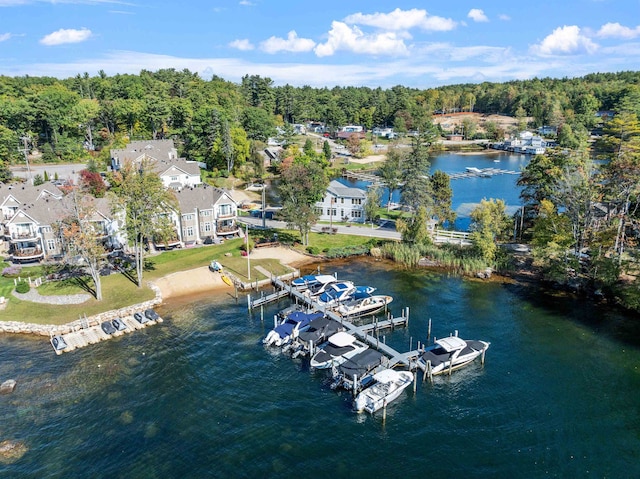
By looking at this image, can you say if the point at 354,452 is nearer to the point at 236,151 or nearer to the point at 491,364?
the point at 491,364

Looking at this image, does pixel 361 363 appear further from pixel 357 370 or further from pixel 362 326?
pixel 362 326

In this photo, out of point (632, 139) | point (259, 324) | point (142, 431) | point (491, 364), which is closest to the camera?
point (142, 431)

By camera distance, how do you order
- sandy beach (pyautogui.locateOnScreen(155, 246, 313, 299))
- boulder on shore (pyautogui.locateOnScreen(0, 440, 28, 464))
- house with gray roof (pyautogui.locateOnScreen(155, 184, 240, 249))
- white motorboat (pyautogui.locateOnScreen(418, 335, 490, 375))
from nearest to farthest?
1. boulder on shore (pyautogui.locateOnScreen(0, 440, 28, 464))
2. white motorboat (pyautogui.locateOnScreen(418, 335, 490, 375))
3. sandy beach (pyautogui.locateOnScreen(155, 246, 313, 299))
4. house with gray roof (pyautogui.locateOnScreen(155, 184, 240, 249))

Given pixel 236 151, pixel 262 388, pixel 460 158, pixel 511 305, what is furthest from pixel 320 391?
pixel 460 158

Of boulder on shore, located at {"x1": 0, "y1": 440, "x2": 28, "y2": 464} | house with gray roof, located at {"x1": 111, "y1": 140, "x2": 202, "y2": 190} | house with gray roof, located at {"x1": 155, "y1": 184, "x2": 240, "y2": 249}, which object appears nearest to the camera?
boulder on shore, located at {"x1": 0, "y1": 440, "x2": 28, "y2": 464}

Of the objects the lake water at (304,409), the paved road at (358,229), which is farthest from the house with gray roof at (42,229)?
the paved road at (358,229)

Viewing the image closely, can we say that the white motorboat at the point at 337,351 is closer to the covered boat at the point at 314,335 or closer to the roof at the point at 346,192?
the covered boat at the point at 314,335

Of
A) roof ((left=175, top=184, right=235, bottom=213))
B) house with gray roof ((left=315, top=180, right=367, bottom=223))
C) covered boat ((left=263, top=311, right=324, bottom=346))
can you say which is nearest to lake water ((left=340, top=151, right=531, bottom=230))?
house with gray roof ((left=315, top=180, right=367, bottom=223))

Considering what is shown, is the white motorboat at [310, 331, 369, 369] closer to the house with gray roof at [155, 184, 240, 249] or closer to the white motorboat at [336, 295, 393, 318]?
the white motorboat at [336, 295, 393, 318]
